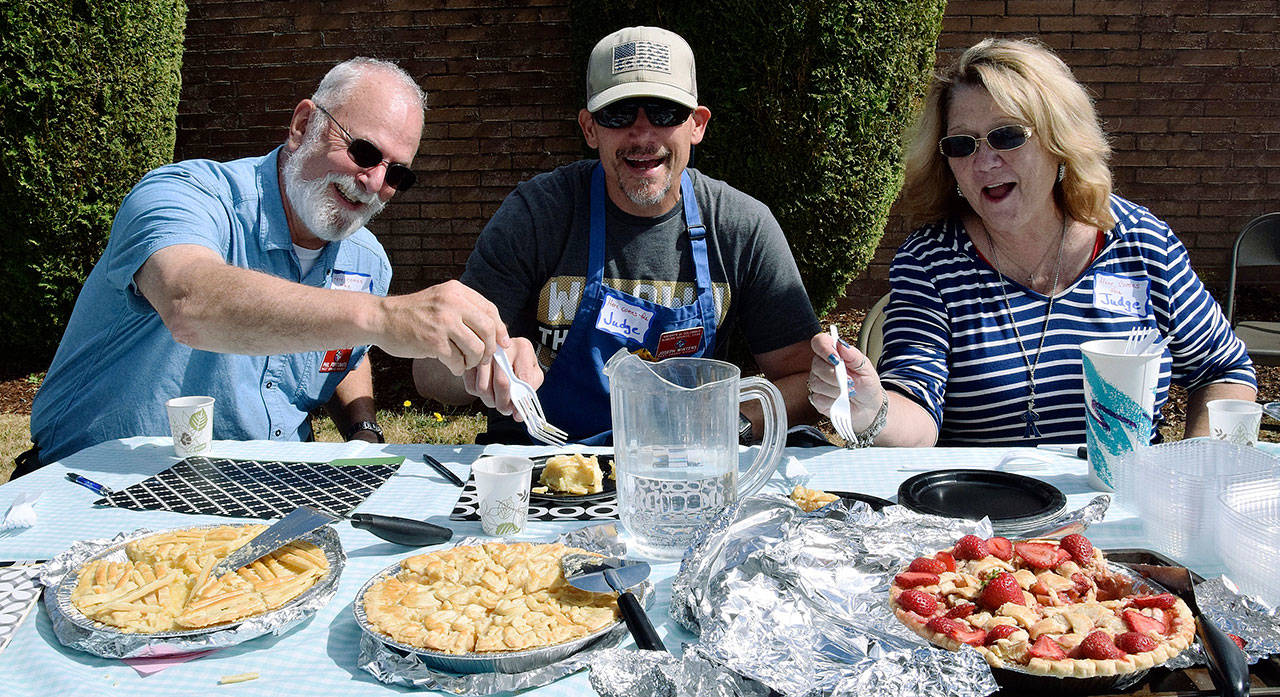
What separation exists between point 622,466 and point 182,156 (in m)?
6.54

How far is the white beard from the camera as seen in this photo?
2740 millimetres

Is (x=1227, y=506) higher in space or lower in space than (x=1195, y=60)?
lower

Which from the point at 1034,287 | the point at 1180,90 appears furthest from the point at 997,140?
the point at 1180,90

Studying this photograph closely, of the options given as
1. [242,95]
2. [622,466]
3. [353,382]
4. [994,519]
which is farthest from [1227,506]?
[242,95]

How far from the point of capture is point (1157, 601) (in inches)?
49.7

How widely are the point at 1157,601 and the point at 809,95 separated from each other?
4117mm

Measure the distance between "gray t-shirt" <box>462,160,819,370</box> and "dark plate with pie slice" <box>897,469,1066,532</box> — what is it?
1154mm

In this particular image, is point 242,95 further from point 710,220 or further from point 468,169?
point 710,220

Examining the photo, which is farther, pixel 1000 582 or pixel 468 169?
pixel 468 169

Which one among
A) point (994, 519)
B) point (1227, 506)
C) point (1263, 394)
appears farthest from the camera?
→ point (1263, 394)

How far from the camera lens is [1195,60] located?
6.09 meters

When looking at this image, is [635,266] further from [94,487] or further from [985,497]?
[94,487]

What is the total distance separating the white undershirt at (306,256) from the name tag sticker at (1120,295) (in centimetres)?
240

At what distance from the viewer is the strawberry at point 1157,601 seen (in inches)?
49.3
